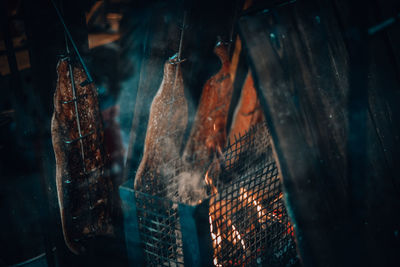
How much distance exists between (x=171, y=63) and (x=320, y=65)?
3.88 ft

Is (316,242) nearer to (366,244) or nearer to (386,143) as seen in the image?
(366,244)

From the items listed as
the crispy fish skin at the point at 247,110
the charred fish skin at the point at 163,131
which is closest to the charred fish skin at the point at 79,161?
the charred fish skin at the point at 163,131

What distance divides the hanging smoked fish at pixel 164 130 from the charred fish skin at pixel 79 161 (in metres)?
0.41

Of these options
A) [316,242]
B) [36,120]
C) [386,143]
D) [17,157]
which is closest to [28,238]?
[17,157]

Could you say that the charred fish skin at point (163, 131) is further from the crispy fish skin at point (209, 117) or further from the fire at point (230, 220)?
the fire at point (230, 220)

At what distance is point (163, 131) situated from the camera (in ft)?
7.32

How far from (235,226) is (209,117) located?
1312mm

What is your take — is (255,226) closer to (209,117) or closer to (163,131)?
(163,131)

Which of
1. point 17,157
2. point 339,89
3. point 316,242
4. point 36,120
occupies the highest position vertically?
point 36,120

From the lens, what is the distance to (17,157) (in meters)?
2.37

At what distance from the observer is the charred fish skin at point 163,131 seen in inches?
79.9

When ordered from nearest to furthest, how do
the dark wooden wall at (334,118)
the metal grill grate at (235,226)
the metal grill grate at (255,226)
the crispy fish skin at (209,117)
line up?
the dark wooden wall at (334,118) → the metal grill grate at (235,226) → the metal grill grate at (255,226) → the crispy fish skin at (209,117)

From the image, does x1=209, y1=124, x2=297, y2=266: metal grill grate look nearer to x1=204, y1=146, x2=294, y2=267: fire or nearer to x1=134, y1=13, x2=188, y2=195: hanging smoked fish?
x1=204, y1=146, x2=294, y2=267: fire

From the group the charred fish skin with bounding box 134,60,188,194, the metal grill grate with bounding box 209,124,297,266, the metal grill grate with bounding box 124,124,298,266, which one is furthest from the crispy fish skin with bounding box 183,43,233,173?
the metal grill grate with bounding box 209,124,297,266
